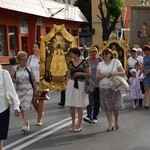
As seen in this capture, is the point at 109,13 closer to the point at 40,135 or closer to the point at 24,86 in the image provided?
the point at 24,86

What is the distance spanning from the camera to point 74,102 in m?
9.98

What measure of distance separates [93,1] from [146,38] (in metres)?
39.9

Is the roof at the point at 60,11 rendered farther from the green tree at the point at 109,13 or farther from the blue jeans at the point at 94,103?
the blue jeans at the point at 94,103

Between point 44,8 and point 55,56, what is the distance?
839 inches

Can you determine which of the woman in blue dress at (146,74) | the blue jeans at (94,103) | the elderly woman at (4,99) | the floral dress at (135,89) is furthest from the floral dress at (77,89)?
the floral dress at (135,89)

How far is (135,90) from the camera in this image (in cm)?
1407

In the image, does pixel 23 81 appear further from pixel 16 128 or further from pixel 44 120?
pixel 44 120

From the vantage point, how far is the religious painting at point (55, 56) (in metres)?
14.5

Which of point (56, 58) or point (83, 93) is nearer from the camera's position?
point (83, 93)

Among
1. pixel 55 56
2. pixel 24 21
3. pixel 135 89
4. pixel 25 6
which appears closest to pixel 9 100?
pixel 135 89

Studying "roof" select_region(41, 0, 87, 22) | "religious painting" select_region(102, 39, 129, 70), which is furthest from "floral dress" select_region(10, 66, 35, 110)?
"roof" select_region(41, 0, 87, 22)

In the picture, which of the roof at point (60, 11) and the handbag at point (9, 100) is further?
the roof at point (60, 11)

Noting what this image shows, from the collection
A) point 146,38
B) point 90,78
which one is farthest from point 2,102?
point 146,38

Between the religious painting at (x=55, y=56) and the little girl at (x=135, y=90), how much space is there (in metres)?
1.87
